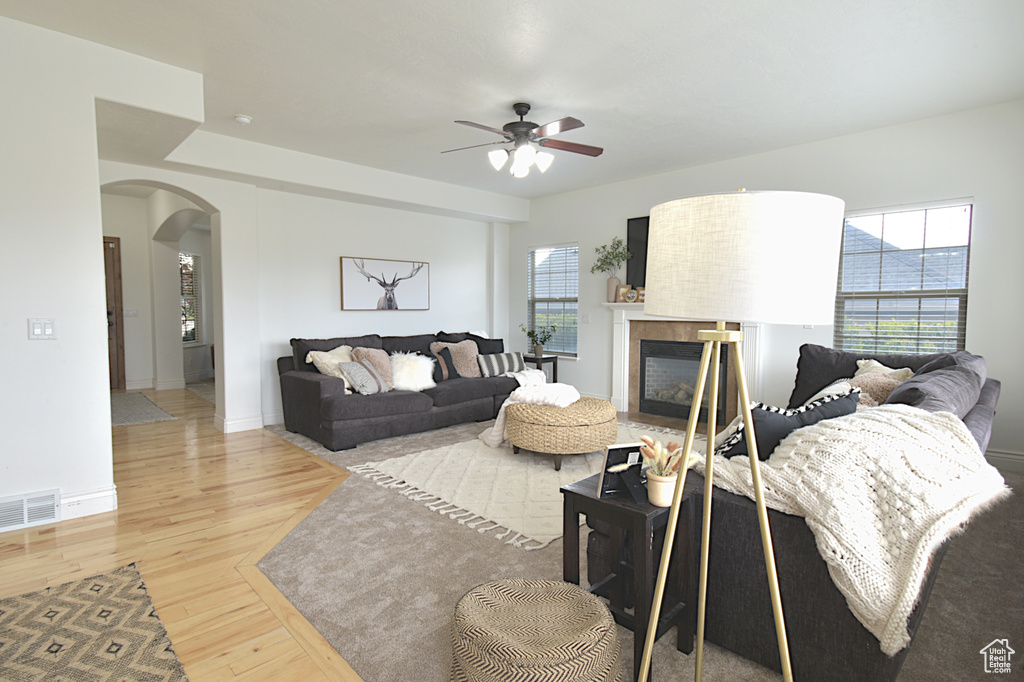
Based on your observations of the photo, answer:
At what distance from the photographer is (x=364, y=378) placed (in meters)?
4.86

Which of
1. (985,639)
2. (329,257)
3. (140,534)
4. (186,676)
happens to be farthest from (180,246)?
(985,639)

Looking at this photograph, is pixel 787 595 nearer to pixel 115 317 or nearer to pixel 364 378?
pixel 364 378

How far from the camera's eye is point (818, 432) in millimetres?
1692

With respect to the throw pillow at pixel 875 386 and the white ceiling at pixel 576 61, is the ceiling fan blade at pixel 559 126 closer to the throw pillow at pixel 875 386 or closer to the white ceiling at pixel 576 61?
the white ceiling at pixel 576 61

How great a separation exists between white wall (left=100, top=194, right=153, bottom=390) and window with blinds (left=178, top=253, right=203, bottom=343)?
634 millimetres

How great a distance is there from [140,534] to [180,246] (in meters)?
6.97

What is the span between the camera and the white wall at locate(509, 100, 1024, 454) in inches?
152

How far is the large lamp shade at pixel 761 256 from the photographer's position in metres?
1.18

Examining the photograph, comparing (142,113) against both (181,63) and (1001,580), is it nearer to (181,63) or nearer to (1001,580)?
(181,63)

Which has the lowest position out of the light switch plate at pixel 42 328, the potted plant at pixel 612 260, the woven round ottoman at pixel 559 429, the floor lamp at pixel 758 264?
the woven round ottoman at pixel 559 429

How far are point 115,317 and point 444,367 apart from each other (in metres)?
5.29

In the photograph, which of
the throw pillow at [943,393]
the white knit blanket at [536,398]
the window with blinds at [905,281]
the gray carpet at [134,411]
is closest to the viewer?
the throw pillow at [943,393]

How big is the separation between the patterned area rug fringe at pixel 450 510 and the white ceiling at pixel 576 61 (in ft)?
8.76

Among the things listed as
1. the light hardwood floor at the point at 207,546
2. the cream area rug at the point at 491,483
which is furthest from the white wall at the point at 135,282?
the cream area rug at the point at 491,483
